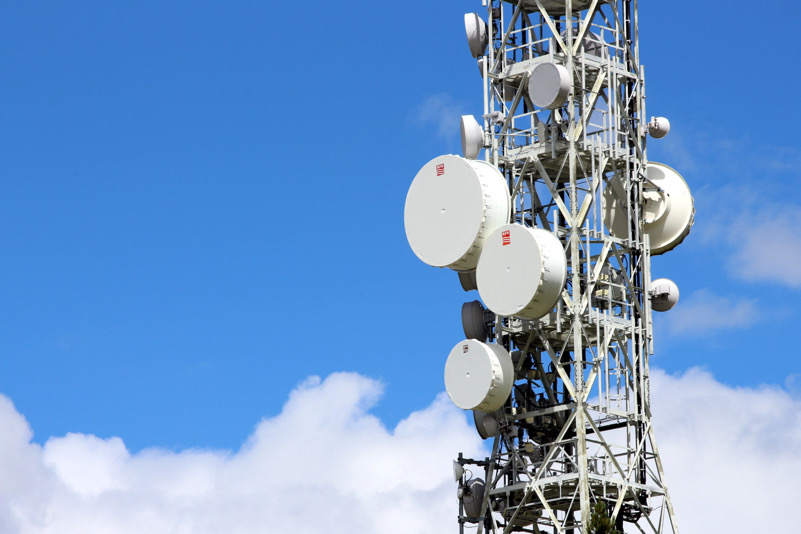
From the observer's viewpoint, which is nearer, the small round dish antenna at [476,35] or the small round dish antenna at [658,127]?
the small round dish antenna at [658,127]

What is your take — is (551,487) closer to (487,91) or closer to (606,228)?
(606,228)

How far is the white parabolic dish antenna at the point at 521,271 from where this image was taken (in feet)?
266

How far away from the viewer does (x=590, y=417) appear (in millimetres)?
82688

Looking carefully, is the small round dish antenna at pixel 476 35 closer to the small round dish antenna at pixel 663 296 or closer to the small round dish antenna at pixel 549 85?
the small round dish antenna at pixel 549 85

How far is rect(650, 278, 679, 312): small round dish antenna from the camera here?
286 ft

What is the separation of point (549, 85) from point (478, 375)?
39.1 ft

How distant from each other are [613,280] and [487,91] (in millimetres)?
Result: 9792

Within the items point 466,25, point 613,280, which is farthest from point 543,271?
point 466,25

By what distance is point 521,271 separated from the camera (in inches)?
3214

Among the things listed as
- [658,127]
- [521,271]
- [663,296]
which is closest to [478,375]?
[521,271]

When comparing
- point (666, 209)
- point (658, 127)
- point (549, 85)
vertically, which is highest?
point (658, 127)

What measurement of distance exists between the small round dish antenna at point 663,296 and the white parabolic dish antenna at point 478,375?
25.3ft

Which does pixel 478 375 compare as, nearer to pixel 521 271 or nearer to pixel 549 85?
pixel 521 271

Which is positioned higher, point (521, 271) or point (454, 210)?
point (454, 210)
